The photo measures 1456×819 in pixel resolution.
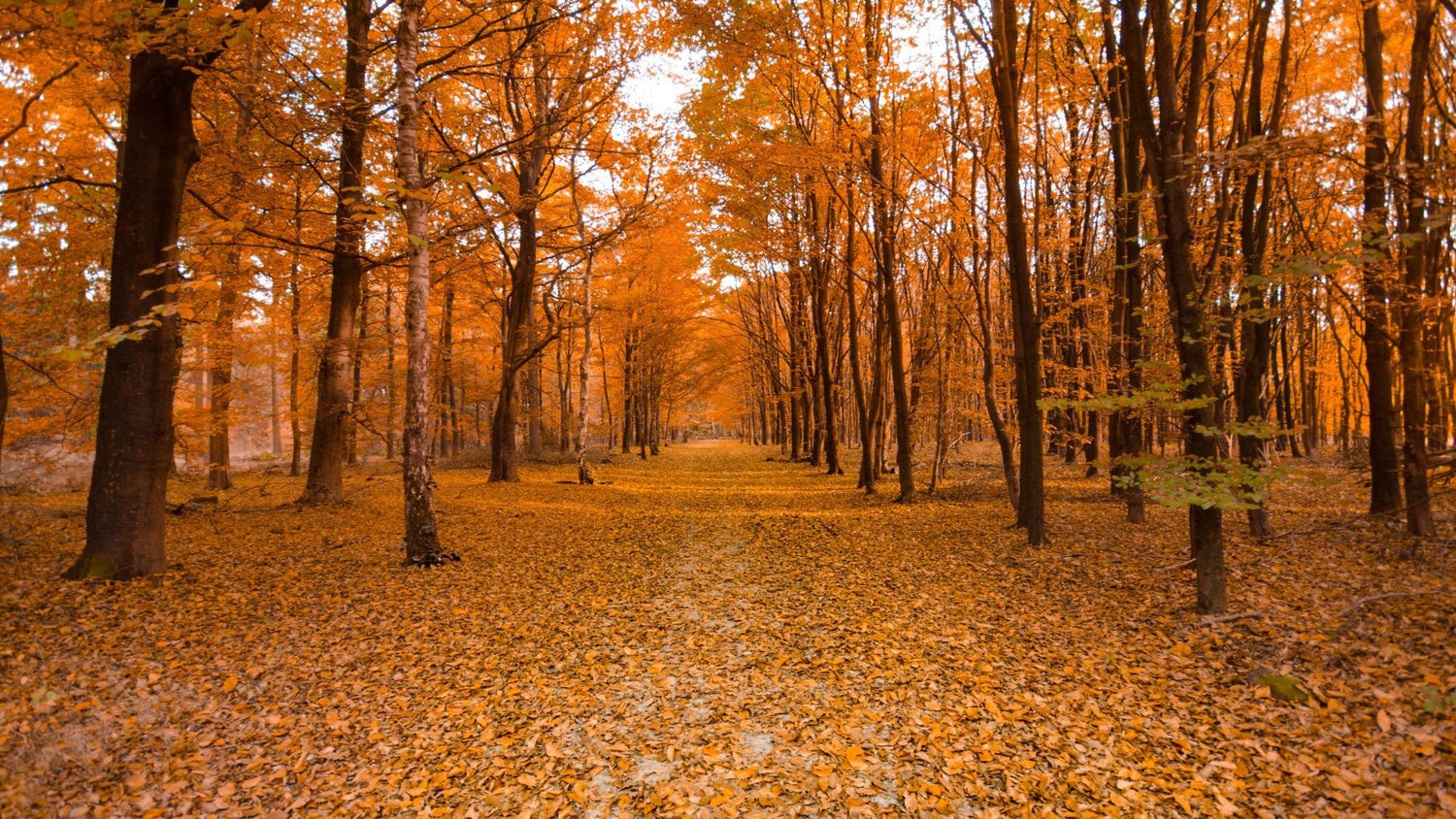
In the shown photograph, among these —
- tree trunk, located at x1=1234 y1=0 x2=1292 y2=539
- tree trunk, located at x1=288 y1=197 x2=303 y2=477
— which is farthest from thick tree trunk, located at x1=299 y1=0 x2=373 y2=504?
tree trunk, located at x1=1234 y1=0 x2=1292 y2=539

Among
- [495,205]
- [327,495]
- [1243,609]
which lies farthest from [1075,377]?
[327,495]

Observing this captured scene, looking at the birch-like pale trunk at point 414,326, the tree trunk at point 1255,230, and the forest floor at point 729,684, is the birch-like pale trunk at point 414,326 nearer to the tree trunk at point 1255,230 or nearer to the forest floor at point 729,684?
the forest floor at point 729,684

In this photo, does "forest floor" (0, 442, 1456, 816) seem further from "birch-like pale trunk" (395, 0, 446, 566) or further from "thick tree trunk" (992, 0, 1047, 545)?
"thick tree trunk" (992, 0, 1047, 545)

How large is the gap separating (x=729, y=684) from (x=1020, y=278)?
7053mm

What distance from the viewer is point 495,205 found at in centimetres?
1438

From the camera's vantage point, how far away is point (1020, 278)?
864 centimetres

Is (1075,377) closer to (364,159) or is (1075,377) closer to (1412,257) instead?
Answer: (1412,257)

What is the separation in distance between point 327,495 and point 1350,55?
20184 millimetres

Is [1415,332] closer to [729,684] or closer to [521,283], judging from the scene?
[729,684]

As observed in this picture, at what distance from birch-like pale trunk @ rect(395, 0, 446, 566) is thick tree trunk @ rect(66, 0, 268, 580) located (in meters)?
1.62

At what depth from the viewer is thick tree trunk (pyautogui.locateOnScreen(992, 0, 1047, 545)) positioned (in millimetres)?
8406

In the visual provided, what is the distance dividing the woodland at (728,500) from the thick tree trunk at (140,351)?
0.04 m

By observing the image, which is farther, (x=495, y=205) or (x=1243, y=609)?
(x=495, y=205)

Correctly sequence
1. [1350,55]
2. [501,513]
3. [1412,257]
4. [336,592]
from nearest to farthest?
[336,592], [1412,257], [1350,55], [501,513]
